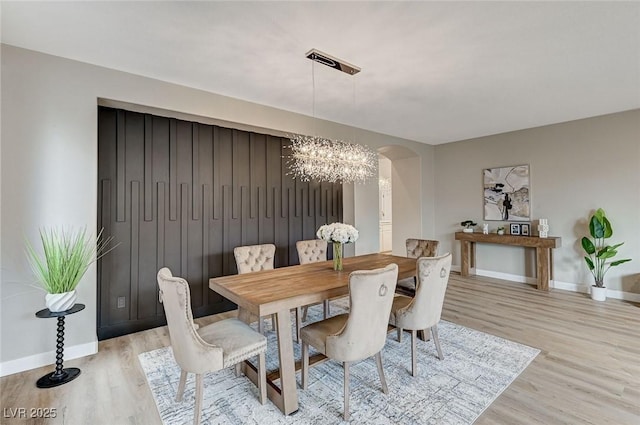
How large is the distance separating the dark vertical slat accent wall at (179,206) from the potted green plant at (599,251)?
4.63 meters

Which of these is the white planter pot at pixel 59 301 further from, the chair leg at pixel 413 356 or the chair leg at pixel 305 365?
the chair leg at pixel 413 356

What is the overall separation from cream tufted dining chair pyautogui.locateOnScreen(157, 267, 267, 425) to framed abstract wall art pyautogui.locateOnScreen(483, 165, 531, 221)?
547 centimetres

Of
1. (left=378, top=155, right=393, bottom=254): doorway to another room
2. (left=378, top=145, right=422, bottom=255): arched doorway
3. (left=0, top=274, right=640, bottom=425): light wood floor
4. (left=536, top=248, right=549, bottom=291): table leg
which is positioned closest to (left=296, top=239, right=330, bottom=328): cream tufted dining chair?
(left=0, top=274, right=640, bottom=425): light wood floor

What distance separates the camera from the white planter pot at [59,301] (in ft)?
7.82

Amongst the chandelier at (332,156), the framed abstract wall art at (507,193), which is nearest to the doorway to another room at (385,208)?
the framed abstract wall art at (507,193)

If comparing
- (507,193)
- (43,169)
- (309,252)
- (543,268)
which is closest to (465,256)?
(543,268)

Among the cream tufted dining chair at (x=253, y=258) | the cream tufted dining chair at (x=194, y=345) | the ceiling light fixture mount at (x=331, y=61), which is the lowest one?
the cream tufted dining chair at (x=194, y=345)

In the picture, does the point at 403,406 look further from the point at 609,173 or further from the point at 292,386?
the point at 609,173

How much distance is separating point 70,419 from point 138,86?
300 cm

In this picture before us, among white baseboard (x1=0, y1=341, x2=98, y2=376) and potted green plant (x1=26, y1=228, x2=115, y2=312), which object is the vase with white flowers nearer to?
potted green plant (x1=26, y1=228, x2=115, y2=312)

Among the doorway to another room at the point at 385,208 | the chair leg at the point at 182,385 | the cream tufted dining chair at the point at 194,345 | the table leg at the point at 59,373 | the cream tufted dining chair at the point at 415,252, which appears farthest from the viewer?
the doorway to another room at the point at 385,208

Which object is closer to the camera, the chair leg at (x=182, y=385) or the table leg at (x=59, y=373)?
the chair leg at (x=182, y=385)

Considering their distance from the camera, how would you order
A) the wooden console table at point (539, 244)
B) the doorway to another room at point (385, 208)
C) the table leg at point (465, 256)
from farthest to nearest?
the doorway to another room at point (385, 208) < the table leg at point (465, 256) < the wooden console table at point (539, 244)

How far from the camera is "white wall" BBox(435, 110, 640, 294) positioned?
14.5 feet
